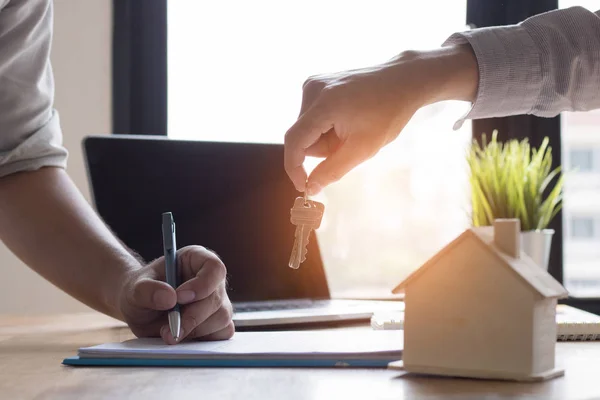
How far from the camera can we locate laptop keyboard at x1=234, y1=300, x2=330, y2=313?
4.51 feet

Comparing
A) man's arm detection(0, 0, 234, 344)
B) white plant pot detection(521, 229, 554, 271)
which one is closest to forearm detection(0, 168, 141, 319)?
man's arm detection(0, 0, 234, 344)

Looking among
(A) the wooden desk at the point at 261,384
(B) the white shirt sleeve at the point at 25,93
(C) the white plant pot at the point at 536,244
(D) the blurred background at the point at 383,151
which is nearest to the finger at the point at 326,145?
(A) the wooden desk at the point at 261,384

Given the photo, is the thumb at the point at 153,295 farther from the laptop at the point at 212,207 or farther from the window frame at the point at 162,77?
the window frame at the point at 162,77

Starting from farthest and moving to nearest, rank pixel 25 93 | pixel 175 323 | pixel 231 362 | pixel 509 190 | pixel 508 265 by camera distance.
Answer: pixel 509 190, pixel 25 93, pixel 175 323, pixel 231 362, pixel 508 265

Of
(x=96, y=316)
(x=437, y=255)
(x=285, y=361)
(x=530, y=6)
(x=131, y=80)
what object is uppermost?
(x=530, y=6)

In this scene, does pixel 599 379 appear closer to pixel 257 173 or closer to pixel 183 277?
pixel 183 277

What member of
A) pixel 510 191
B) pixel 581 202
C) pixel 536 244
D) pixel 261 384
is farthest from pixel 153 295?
pixel 581 202

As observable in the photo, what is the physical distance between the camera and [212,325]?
36.6 inches

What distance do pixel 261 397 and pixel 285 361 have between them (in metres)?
0.14

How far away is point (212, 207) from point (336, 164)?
2.07 feet

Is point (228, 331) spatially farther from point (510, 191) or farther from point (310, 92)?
point (510, 191)

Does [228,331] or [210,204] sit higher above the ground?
[210,204]

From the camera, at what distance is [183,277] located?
3.25 ft

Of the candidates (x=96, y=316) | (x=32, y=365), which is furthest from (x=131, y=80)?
(x=32, y=365)
